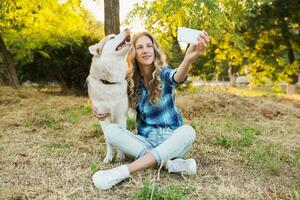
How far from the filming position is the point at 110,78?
10.8 ft

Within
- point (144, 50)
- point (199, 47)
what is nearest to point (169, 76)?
point (144, 50)

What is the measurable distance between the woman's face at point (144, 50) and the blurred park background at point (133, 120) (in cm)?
96

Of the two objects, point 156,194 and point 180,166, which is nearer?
point 156,194

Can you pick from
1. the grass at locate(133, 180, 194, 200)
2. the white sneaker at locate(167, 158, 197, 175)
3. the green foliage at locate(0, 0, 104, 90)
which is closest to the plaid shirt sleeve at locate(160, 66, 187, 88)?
the white sneaker at locate(167, 158, 197, 175)

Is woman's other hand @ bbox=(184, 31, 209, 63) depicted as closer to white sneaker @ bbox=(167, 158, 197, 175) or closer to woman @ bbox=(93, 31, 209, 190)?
woman @ bbox=(93, 31, 209, 190)

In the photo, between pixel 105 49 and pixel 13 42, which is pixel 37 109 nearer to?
pixel 13 42

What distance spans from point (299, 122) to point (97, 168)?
440cm

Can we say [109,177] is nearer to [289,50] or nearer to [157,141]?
[157,141]

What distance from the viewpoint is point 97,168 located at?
3350 mm

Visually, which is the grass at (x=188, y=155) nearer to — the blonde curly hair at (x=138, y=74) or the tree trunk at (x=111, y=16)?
the blonde curly hair at (x=138, y=74)

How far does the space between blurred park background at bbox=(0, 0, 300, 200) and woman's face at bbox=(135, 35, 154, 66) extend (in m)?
0.96

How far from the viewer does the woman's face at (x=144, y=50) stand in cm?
343

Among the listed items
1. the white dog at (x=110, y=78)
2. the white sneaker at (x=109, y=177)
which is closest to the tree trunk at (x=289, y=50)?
the white dog at (x=110, y=78)

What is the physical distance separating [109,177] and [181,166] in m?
0.64
